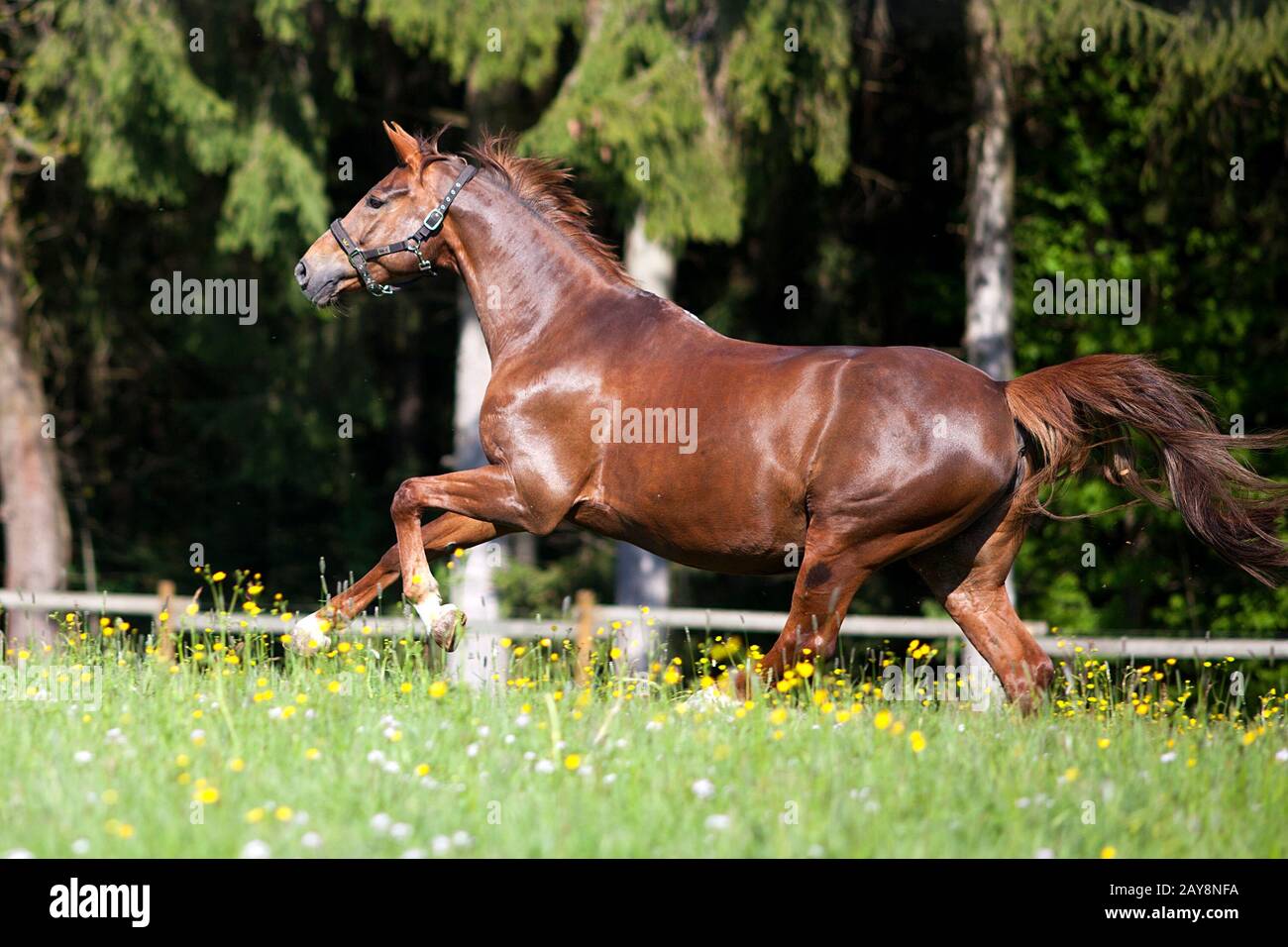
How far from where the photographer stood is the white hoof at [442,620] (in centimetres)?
545

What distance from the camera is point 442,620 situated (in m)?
5.45

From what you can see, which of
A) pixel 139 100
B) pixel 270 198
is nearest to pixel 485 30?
pixel 270 198

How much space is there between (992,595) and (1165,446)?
0.91m

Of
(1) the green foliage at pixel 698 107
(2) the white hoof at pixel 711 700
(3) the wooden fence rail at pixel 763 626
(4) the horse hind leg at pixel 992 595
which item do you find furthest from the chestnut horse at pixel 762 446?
(1) the green foliage at pixel 698 107

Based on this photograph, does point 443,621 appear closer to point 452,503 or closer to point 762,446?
point 452,503

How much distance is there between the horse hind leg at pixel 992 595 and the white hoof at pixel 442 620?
74.0 inches

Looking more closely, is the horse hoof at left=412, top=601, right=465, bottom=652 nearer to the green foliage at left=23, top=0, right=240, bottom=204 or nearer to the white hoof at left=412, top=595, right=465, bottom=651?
the white hoof at left=412, top=595, right=465, bottom=651

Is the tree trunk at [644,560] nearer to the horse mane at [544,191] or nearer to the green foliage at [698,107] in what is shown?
the green foliage at [698,107]

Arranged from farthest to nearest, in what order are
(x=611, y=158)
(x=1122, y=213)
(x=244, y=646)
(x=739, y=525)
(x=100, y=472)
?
(x=100, y=472) → (x=1122, y=213) → (x=611, y=158) → (x=244, y=646) → (x=739, y=525)

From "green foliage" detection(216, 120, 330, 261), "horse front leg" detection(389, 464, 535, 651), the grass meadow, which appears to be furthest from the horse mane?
Answer: "green foliage" detection(216, 120, 330, 261)

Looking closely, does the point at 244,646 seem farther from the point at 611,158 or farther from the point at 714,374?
the point at 611,158

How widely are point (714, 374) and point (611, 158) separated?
5.31 metres
